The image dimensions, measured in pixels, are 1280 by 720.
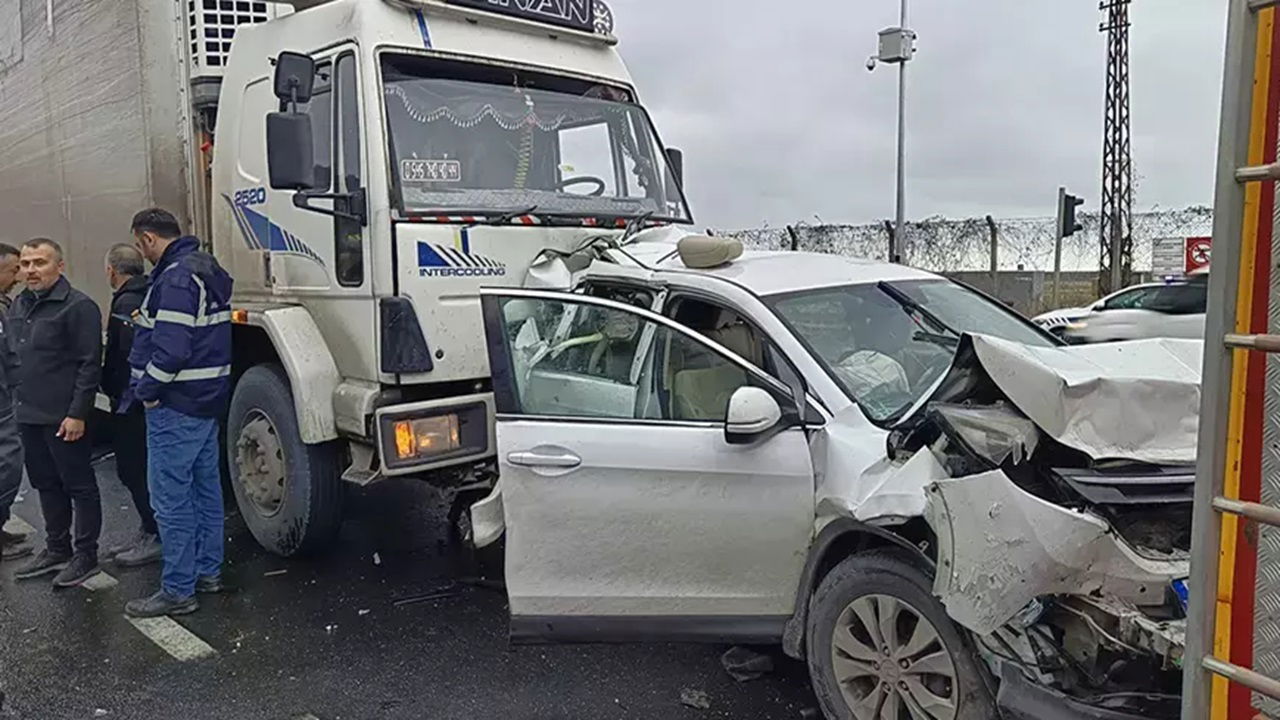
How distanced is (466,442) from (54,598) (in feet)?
8.02

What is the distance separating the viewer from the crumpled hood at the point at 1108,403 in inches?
112

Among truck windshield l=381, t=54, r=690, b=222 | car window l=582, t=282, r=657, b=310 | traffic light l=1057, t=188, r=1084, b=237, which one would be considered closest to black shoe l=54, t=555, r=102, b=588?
truck windshield l=381, t=54, r=690, b=222

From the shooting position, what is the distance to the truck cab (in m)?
4.73

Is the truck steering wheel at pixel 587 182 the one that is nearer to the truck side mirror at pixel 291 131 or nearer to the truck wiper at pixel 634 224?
the truck wiper at pixel 634 224

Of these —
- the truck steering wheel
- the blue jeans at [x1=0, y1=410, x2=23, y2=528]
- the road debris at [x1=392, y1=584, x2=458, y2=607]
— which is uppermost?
the truck steering wheel

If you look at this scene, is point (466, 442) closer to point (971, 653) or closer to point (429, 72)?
point (429, 72)

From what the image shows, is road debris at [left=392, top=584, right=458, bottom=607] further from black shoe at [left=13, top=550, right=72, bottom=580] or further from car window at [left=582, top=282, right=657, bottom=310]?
black shoe at [left=13, top=550, right=72, bottom=580]

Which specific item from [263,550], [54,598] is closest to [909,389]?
[263,550]

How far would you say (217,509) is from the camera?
5113mm

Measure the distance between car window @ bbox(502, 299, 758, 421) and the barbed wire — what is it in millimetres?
16702

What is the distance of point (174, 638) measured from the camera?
Result: 459 cm

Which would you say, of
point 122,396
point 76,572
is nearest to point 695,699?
point 76,572

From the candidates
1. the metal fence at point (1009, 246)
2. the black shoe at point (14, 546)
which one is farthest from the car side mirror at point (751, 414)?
the metal fence at point (1009, 246)

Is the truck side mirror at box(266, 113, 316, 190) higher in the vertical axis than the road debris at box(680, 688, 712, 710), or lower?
higher
